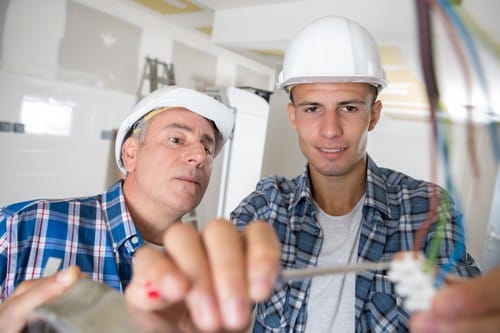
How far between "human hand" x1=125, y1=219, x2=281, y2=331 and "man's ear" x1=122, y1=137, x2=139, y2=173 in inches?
38.7

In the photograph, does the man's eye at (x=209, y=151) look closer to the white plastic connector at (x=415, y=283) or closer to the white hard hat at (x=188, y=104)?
the white hard hat at (x=188, y=104)

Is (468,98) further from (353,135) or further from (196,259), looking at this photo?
(353,135)

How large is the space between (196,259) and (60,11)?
3.13 m

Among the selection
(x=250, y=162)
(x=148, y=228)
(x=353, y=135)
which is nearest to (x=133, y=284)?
(x=148, y=228)

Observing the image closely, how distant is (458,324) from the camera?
284 millimetres

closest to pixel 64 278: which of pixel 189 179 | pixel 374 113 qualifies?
Answer: pixel 189 179

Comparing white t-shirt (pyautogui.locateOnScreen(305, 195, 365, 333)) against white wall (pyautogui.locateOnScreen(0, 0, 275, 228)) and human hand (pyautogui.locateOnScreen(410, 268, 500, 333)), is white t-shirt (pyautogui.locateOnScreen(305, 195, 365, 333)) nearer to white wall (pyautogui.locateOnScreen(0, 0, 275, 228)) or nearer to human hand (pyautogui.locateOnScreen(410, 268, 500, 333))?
human hand (pyautogui.locateOnScreen(410, 268, 500, 333))

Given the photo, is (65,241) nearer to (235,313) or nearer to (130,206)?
(130,206)

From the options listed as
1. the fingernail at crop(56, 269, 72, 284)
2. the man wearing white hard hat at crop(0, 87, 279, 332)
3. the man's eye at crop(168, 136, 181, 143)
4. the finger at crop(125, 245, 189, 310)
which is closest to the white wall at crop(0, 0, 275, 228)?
the man wearing white hard hat at crop(0, 87, 279, 332)

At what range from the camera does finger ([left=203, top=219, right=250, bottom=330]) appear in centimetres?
Result: 32

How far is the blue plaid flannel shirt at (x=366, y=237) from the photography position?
0.99 meters

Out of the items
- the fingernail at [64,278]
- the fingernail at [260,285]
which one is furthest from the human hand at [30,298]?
the fingernail at [260,285]

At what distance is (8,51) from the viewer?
2555 millimetres

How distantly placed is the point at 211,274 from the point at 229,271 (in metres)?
0.02
